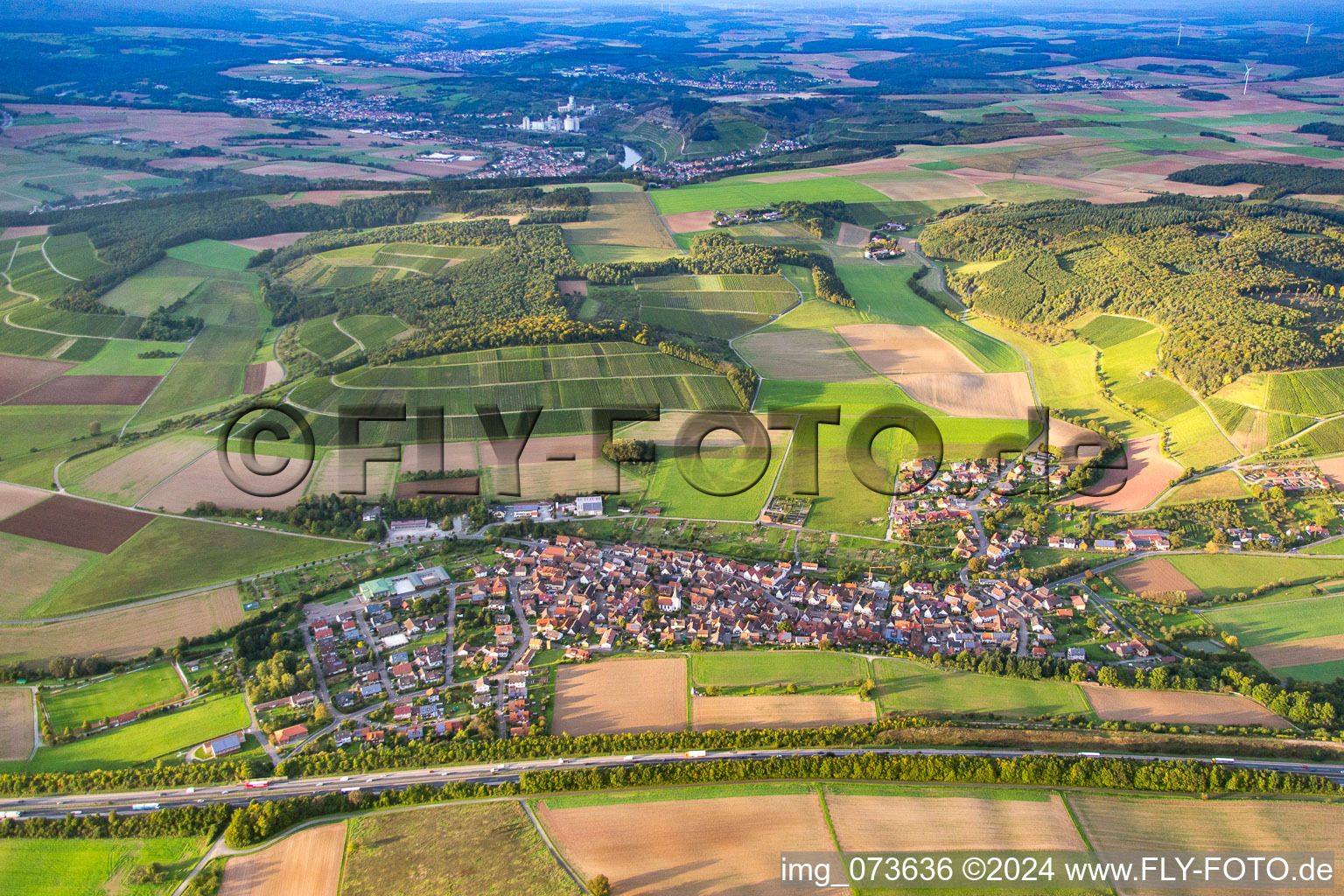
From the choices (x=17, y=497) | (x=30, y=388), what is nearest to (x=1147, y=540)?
(x=17, y=497)

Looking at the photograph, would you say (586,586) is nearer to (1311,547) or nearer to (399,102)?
Result: (1311,547)

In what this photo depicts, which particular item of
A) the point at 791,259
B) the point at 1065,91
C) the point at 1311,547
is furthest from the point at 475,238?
the point at 1065,91

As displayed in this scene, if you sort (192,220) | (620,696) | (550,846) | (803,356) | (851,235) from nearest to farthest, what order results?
(550,846) < (620,696) < (803,356) < (192,220) < (851,235)

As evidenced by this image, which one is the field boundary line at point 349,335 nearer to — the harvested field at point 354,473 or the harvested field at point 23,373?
the harvested field at point 354,473

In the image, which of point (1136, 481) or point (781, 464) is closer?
point (1136, 481)

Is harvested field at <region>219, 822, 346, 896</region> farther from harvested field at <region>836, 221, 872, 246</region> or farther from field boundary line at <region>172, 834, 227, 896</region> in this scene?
harvested field at <region>836, 221, 872, 246</region>

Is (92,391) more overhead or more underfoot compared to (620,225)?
more underfoot

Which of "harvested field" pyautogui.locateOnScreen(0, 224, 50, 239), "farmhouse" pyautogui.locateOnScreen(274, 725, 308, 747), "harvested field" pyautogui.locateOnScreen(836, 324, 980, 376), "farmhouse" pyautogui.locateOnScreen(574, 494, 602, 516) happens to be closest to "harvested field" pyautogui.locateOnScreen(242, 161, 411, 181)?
"harvested field" pyautogui.locateOnScreen(0, 224, 50, 239)

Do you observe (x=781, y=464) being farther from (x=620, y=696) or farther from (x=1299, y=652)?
(x=1299, y=652)
